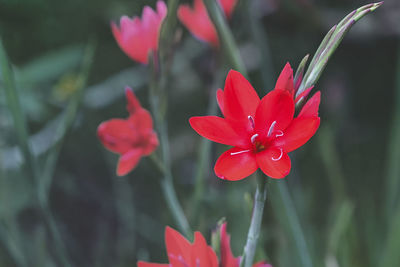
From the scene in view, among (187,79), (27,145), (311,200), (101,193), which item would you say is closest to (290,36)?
(187,79)

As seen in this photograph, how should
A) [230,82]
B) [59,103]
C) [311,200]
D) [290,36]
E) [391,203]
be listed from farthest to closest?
[290,36], [59,103], [311,200], [391,203], [230,82]

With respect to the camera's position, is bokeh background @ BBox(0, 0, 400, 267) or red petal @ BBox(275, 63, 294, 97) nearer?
red petal @ BBox(275, 63, 294, 97)

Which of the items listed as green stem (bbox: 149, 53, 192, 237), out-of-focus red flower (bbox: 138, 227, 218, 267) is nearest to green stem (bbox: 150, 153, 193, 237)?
green stem (bbox: 149, 53, 192, 237)

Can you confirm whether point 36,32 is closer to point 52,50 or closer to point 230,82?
point 52,50

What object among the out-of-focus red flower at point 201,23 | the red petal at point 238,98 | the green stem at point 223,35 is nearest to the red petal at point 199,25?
the out-of-focus red flower at point 201,23

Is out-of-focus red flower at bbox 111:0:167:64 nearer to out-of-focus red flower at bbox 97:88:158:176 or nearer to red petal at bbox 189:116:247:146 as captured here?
out-of-focus red flower at bbox 97:88:158:176

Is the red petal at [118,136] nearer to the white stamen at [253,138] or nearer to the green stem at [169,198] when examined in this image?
the green stem at [169,198]

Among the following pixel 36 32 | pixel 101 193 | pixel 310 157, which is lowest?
pixel 310 157

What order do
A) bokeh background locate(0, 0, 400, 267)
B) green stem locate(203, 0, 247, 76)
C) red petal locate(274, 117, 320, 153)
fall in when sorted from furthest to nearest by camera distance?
bokeh background locate(0, 0, 400, 267) → green stem locate(203, 0, 247, 76) → red petal locate(274, 117, 320, 153)
